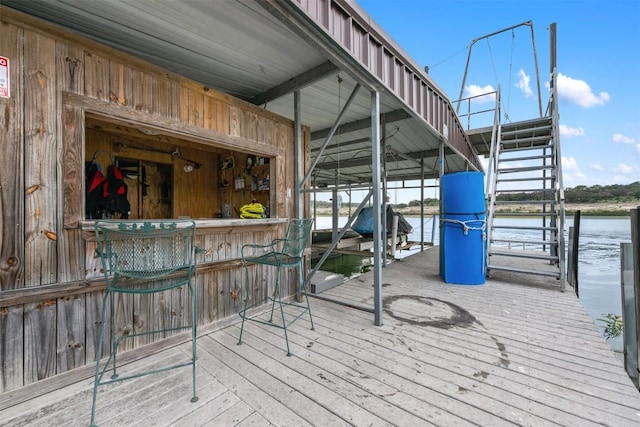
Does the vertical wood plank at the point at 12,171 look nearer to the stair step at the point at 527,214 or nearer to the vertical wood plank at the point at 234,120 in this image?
the vertical wood plank at the point at 234,120

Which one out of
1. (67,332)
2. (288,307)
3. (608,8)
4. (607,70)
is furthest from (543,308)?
(607,70)

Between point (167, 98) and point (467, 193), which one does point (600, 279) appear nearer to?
point (467, 193)

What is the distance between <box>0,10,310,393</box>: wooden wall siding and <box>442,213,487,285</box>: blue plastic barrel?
3707 mm

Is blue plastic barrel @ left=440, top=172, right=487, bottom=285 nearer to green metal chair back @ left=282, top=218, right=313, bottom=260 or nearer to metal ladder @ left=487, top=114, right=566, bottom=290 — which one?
metal ladder @ left=487, top=114, right=566, bottom=290

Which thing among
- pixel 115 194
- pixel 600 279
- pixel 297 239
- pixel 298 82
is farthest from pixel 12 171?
pixel 600 279

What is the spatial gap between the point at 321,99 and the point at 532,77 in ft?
22.5

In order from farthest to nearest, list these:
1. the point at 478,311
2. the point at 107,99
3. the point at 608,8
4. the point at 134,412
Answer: the point at 608,8 < the point at 478,311 < the point at 107,99 < the point at 134,412

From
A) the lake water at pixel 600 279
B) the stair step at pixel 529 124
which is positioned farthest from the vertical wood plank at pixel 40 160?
the stair step at pixel 529 124

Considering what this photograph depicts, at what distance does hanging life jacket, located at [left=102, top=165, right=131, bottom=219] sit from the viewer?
3339 mm

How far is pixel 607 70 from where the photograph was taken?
36.8 ft

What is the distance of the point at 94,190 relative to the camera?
317 centimetres

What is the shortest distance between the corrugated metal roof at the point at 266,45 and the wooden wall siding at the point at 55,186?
0.31 metres

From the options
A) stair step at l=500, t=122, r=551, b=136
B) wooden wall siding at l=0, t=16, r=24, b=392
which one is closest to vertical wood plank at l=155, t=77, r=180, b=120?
wooden wall siding at l=0, t=16, r=24, b=392

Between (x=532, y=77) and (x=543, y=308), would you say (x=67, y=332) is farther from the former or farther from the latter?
(x=532, y=77)
